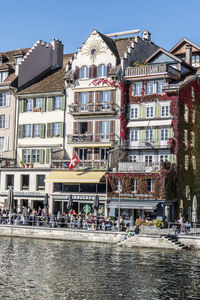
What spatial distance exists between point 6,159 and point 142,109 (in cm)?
1891

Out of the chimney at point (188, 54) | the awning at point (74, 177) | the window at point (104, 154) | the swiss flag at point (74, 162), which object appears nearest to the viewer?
the awning at point (74, 177)

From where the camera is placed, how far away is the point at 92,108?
63.2 meters

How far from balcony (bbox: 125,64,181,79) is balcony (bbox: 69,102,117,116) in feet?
14.3

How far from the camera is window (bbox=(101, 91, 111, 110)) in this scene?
62.5 m

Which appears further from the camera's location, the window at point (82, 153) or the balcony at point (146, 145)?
the window at point (82, 153)

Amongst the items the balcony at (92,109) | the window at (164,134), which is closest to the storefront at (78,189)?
the balcony at (92,109)

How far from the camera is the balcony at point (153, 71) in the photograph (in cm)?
5969

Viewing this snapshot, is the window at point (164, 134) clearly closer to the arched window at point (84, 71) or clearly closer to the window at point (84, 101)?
the window at point (84, 101)

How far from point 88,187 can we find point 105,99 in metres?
10.8

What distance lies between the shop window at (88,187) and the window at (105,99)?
9.34m

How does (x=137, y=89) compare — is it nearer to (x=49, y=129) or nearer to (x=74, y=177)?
(x=49, y=129)

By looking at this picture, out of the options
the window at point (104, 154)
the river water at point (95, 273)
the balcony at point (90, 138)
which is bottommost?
the river water at point (95, 273)

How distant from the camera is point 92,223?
5084 cm

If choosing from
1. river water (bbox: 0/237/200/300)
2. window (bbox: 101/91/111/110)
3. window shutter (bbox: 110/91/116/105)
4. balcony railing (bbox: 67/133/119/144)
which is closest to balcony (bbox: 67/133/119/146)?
balcony railing (bbox: 67/133/119/144)
